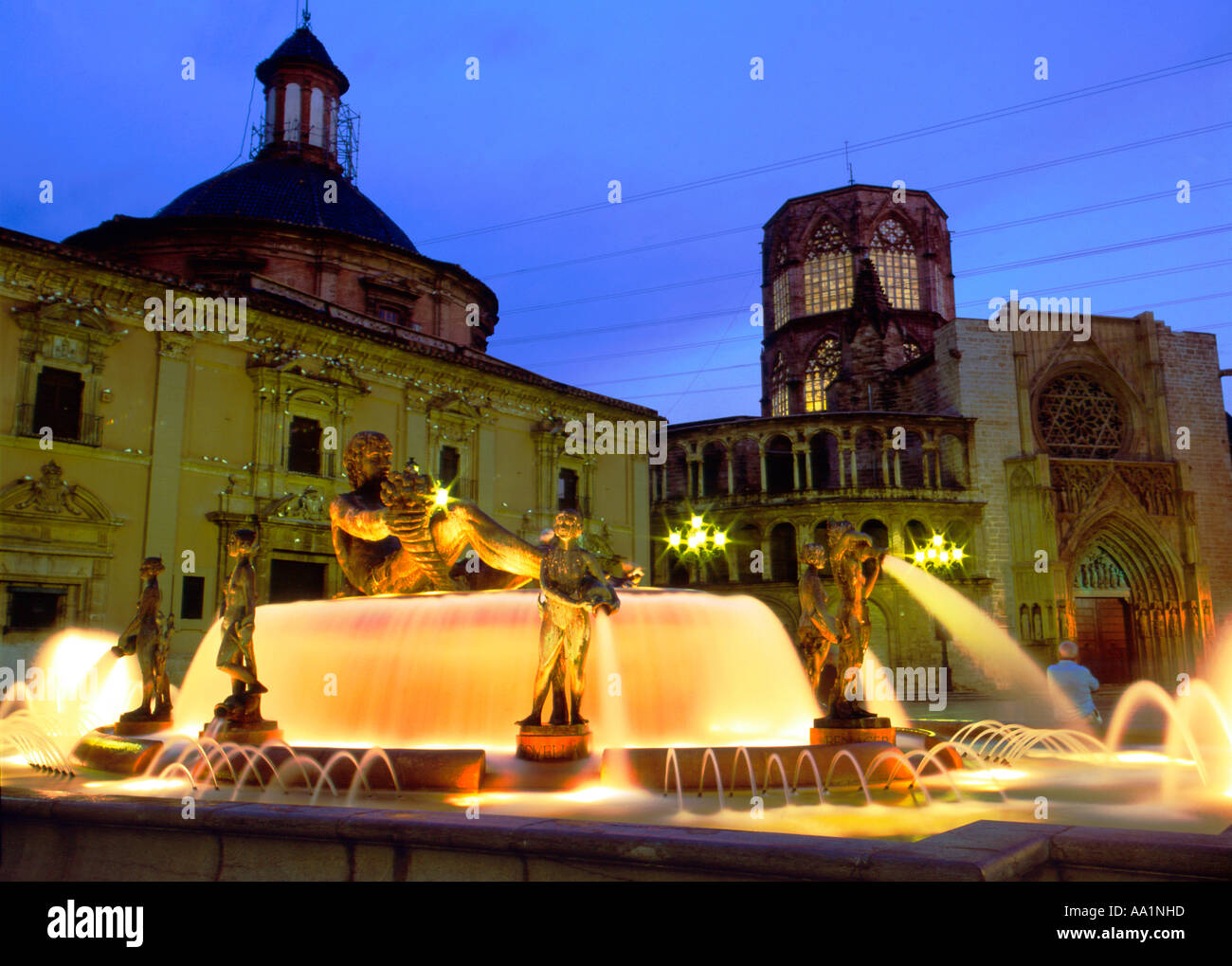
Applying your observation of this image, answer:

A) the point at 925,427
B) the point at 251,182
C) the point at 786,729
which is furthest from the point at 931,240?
the point at 786,729

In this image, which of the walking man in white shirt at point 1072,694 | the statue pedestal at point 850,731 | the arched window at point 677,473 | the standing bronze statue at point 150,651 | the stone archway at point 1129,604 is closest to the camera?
the statue pedestal at point 850,731

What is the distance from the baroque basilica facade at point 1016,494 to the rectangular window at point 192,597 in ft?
54.1

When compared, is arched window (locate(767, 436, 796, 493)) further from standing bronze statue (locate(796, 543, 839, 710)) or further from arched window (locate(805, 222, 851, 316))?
standing bronze statue (locate(796, 543, 839, 710))

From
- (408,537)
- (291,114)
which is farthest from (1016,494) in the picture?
(408,537)

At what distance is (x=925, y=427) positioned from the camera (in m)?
34.2

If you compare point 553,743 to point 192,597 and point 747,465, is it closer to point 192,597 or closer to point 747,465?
point 192,597

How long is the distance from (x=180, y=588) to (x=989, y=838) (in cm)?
2046

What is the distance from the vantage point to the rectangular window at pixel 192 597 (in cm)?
2088

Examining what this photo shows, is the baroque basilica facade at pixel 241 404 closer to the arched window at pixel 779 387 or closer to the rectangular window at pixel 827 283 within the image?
the arched window at pixel 779 387

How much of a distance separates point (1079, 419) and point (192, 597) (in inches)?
1223

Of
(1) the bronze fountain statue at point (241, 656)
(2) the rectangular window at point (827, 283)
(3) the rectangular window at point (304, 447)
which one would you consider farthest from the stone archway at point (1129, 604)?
(1) the bronze fountain statue at point (241, 656)

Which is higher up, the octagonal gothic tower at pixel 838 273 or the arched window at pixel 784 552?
the octagonal gothic tower at pixel 838 273

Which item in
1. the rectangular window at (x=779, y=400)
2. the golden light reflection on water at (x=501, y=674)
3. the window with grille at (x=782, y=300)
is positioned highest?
the window with grille at (x=782, y=300)
